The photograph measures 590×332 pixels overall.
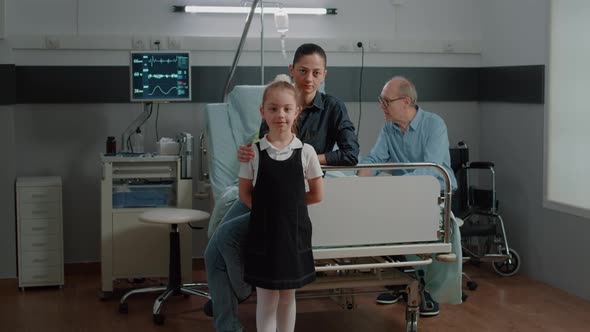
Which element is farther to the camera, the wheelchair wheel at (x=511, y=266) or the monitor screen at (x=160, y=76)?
the wheelchair wheel at (x=511, y=266)

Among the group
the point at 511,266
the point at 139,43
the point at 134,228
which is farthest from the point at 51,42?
the point at 511,266

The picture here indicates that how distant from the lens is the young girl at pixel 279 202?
3152 mm

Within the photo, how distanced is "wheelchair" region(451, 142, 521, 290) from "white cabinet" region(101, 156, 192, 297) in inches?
67.7

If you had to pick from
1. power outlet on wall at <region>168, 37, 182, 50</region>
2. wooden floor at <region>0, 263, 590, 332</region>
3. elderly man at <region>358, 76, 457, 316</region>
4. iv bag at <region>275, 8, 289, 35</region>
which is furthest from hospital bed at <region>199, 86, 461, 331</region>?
power outlet on wall at <region>168, 37, 182, 50</region>

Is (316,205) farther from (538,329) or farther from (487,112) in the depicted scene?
(487,112)

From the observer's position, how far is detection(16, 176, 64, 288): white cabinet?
4.93m

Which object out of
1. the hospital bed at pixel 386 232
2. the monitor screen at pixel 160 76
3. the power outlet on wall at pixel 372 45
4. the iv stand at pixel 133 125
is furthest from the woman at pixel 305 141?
the power outlet on wall at pixel 372 45

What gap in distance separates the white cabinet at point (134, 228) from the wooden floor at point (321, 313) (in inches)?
7.0

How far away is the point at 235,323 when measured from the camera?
11.7ft

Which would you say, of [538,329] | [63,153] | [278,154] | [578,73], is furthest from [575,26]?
[63,153]

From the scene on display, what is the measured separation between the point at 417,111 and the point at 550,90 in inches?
48.5

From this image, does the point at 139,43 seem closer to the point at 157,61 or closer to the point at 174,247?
the point at 157,61

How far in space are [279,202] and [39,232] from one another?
7.64ft

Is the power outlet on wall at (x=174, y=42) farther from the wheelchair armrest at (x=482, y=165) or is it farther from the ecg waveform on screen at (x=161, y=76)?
the wheelchair armrest at (x=482, y=165)
